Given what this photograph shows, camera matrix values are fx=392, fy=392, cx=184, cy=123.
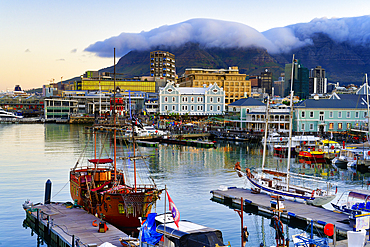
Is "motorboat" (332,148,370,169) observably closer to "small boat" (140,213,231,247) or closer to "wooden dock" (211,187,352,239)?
"wooden dock" (211,187,352,239)

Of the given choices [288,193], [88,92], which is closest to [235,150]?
[288,193]

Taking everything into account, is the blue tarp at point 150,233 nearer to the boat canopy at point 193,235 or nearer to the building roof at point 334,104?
the boat canopy at point 193,235

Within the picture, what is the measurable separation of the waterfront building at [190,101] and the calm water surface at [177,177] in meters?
46.6

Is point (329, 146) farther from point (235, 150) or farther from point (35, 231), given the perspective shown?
point (35, 231)

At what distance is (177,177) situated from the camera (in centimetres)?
4559

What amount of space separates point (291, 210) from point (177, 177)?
61.2ft

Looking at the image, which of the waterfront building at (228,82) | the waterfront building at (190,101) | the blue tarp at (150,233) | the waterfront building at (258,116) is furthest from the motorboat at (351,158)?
the waterfront building at (228,82)

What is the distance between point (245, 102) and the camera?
333 ft

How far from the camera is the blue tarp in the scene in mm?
19117

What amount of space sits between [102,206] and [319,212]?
15.6 meters

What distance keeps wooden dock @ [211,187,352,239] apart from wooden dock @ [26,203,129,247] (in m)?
9.89

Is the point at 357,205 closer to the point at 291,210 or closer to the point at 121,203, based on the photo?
the point at 291,210

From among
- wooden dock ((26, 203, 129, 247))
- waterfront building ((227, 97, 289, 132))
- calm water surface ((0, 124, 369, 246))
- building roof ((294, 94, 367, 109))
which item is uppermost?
building roof ((294, 94, 367, 109))

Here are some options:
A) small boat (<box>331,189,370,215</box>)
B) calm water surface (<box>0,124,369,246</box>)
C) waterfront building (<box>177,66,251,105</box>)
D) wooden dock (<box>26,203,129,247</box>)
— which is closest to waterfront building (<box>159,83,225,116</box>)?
waterfront building (<box>177,66,251,105</box>)
